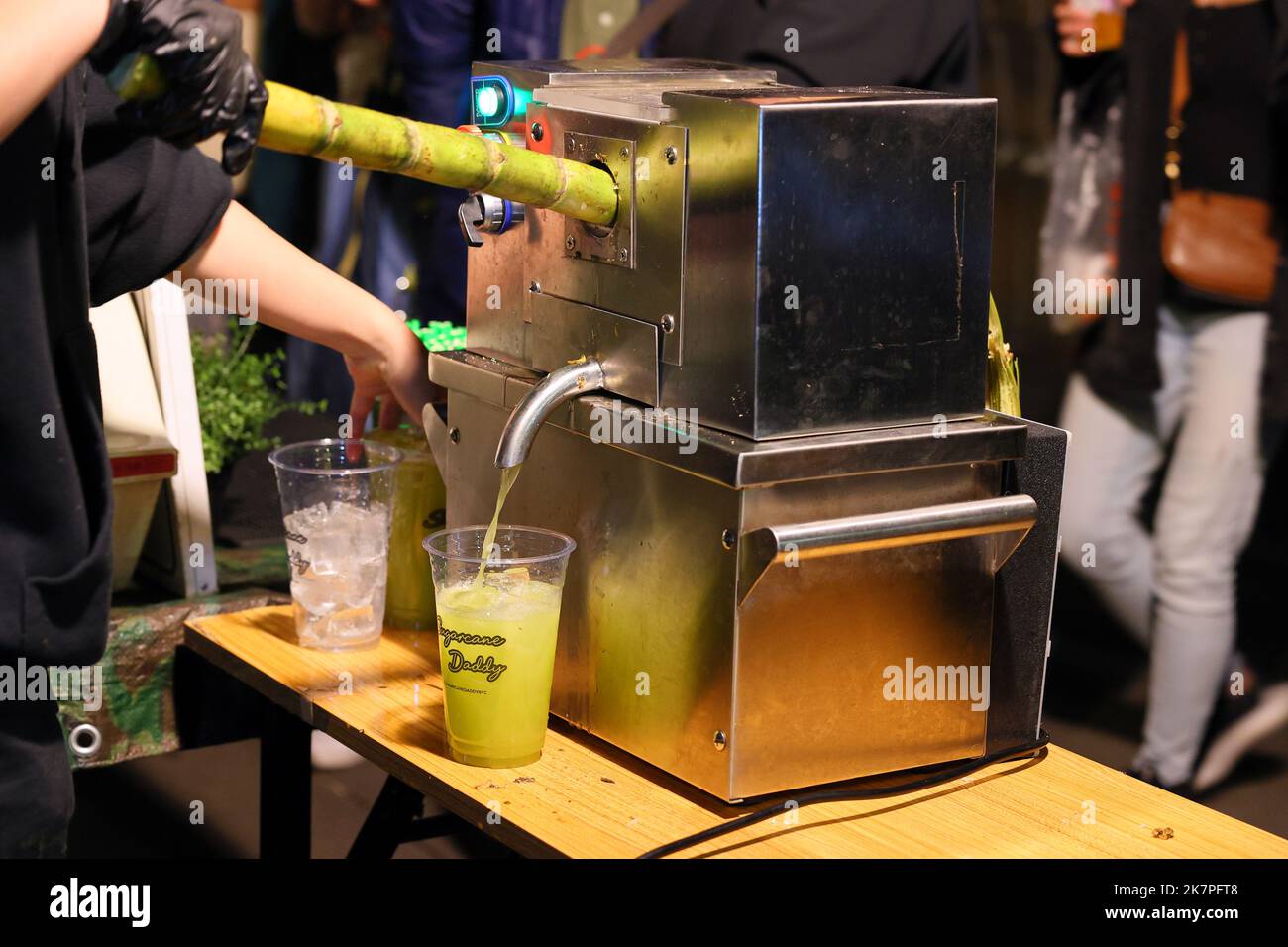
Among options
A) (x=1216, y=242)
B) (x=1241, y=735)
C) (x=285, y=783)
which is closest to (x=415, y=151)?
(x=285, y=783)

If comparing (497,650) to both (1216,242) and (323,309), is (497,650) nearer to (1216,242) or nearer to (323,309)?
(323,309)

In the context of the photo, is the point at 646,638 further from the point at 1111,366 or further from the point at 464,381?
the point at 1111,366

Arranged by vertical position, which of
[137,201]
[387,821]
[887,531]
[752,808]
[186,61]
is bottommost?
[387,821]

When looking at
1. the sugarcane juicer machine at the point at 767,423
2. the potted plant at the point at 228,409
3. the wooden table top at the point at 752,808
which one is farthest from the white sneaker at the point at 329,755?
the sugarcane juicer machine at the point at 767,423

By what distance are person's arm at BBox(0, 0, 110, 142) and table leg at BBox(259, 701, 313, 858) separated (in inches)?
35.6

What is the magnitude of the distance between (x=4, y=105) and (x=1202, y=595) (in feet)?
9.12

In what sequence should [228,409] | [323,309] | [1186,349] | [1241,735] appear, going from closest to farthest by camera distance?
[323,309] → [228,409] → [1186,349] → [1241,735]

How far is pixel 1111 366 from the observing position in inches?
131

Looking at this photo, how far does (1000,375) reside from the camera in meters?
1.55

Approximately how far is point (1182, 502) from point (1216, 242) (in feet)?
1.85

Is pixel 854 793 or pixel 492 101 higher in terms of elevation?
pixel 492 101

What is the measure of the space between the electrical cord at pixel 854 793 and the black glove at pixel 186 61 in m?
0.67

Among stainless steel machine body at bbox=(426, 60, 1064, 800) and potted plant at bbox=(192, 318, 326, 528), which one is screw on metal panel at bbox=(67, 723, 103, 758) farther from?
stainless steel machine body at bbox=(426, 60, 1064, 800)
